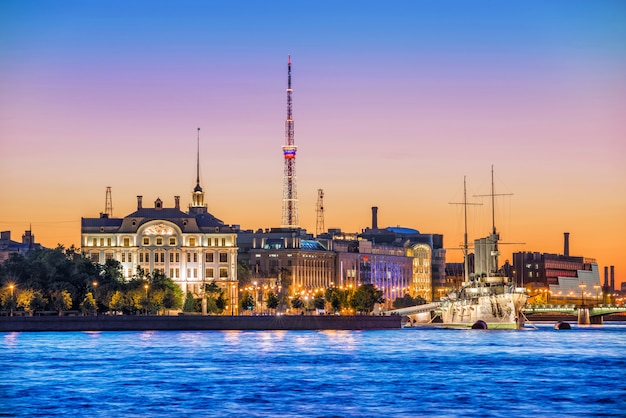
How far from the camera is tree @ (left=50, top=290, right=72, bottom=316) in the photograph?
162 m

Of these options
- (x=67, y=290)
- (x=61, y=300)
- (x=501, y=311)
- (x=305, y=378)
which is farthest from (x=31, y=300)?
(x=305, y=378)

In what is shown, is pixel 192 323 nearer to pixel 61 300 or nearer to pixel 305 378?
pixel 61 300

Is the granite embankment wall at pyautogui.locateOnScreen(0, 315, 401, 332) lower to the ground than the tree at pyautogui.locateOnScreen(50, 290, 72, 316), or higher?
lower

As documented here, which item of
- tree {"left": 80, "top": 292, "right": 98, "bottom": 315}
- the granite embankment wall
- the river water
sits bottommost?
the river water

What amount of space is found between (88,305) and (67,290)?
279cm

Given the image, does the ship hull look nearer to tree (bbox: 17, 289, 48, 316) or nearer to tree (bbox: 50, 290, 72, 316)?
tree (bbox: 50, 290, 72, 316)

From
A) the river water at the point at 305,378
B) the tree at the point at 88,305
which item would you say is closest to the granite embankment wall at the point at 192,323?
the tree at the point at 88,305

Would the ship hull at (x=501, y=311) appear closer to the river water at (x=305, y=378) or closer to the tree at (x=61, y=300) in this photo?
the river water at (x=305, y=378)

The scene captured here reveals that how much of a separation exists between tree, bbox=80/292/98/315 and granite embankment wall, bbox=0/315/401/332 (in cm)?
604

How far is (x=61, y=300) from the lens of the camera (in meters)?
162

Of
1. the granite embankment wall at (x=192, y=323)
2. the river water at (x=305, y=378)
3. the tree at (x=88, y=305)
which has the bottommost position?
the river water at (x=305, y=378)

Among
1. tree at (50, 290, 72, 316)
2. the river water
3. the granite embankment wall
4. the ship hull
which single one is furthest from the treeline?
the ship hull

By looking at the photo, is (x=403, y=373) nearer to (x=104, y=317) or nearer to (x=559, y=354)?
(x=559, y=354)

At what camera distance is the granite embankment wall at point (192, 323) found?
15650cm
